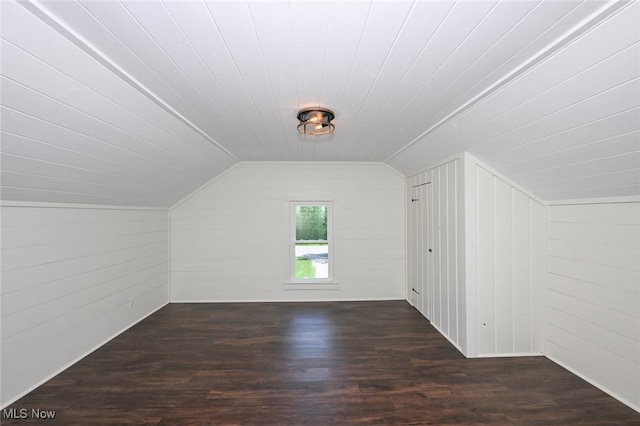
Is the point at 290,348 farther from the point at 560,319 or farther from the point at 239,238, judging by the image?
the point at 560,319

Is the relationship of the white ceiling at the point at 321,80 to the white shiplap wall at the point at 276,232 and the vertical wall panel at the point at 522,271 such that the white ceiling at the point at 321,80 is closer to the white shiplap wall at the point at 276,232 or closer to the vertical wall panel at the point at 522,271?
the vertical wall panel at the point at 522,271

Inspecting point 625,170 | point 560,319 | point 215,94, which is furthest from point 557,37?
point 560,319

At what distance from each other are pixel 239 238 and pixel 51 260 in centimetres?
229

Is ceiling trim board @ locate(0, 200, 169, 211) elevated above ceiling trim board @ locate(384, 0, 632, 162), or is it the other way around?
ceiling trim board @ locate(384, 0, 632, 162)

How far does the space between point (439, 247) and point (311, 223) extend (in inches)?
81.7

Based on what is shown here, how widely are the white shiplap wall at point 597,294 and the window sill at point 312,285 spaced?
2.73m

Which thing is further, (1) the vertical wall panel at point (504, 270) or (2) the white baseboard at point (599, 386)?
(1) the vertical wall panel at point (504, 270)

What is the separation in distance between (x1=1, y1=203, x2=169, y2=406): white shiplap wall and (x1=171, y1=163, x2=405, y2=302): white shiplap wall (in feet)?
2.56

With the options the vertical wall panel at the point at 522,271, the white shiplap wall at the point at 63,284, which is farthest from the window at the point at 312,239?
the vertical wall panel at the point at 522,271

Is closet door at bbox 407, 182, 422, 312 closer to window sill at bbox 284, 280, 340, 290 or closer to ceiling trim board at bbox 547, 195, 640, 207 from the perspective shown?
window sill at bbox 284, 280, 340, 290

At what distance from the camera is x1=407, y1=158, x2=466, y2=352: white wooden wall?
2.85 metres

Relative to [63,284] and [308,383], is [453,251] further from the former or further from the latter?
[63,284]

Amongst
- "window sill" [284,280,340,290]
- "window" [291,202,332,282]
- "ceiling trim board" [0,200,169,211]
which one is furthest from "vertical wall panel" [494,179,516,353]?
"ceiling trim board" [0,200,169,211]

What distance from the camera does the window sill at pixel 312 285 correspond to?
4.41m
